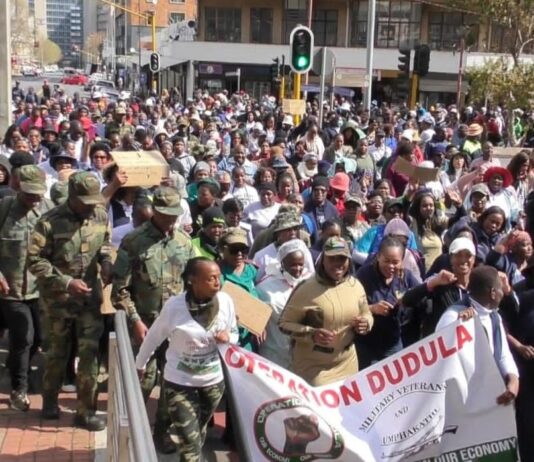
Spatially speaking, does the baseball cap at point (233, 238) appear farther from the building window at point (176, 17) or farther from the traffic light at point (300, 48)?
the building window at point (176, 17)

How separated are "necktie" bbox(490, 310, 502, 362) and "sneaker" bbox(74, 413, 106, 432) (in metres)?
2.83

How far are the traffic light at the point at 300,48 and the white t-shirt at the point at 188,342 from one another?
9.09 meters

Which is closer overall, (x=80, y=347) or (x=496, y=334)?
(x=496, y=334)

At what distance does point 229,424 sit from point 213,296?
1.60 meters

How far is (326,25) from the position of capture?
51.5m

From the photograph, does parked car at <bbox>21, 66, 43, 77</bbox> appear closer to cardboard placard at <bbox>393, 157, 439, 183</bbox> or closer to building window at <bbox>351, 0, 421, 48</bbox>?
building window at <bbox>351, 0, 421, 48</bbox>

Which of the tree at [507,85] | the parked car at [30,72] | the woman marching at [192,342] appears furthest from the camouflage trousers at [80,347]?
the parked car at [30,72]

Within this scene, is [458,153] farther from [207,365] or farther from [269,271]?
[207,365]

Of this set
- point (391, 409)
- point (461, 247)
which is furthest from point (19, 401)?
point (461, 247)

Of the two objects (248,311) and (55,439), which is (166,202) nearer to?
(248,311)

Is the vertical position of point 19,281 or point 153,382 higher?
point 19,281

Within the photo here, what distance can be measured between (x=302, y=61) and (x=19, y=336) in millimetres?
8414

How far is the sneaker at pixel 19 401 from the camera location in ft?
20.7

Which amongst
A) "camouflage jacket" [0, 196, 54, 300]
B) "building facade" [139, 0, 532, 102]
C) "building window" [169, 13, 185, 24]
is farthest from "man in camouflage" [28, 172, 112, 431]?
"building window" [169, 13, 185, 24]
